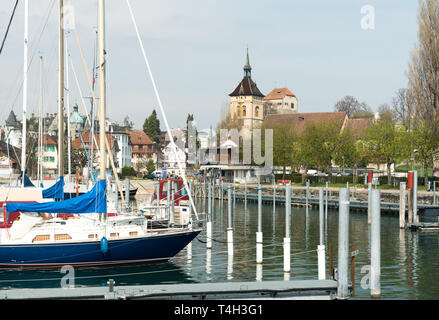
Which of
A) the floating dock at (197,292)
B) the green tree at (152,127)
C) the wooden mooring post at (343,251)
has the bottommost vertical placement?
the floating dock at (197,292)

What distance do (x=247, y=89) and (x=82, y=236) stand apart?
497 ft

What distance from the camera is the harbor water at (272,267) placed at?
22.2 metres

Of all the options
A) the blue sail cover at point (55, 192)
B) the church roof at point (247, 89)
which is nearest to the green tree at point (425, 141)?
the blue sail cover at point (55, 192)

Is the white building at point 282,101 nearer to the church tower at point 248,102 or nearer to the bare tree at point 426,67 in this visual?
the church tower at point 248,102

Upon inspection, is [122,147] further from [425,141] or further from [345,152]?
[425,141]

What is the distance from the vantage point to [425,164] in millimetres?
→ 68562

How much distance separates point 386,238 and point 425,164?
114 feet

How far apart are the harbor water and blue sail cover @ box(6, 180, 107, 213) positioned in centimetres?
280

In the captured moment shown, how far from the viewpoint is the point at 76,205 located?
2269 centimetres

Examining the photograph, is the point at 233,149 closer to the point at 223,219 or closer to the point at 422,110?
the point at 422,110

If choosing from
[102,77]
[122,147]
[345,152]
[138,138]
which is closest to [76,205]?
[102,77]

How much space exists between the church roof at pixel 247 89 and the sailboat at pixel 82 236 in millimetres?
148169

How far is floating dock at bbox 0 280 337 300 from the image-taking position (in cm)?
1428
